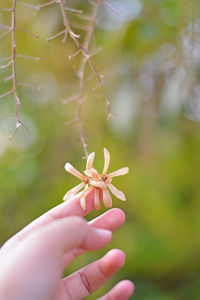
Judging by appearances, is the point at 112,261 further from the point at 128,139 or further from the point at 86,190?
the point at 128,139

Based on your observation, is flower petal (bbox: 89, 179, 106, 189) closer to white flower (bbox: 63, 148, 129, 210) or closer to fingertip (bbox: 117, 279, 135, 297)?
white flower (bbox: 63, 148, 129, 210)

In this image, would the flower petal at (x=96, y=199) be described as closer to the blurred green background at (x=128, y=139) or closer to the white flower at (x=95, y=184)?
the white flower at (x=95, y=184)

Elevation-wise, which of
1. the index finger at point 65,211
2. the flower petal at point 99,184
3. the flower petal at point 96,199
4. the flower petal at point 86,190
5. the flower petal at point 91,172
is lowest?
the index finger at point 65,211

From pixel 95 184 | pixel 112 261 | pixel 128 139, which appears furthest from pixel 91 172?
pixel 128 139

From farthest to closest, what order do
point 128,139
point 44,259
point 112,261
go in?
point 128,139, point 112,261, point 44,259

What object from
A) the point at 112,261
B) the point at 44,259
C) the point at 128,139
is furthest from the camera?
the point at 128,139

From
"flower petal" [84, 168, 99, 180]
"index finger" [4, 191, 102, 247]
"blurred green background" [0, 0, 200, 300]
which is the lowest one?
"blurred green background" [0, 0, 200, 300]

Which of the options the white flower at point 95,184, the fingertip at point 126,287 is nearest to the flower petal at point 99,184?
the white flower at point 95,184

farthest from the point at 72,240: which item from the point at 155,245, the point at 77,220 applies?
the point at 155,245

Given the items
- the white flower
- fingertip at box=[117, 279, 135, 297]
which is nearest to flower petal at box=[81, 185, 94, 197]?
the white flower
